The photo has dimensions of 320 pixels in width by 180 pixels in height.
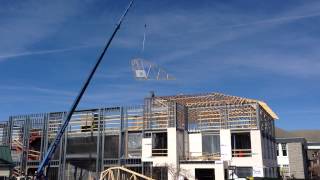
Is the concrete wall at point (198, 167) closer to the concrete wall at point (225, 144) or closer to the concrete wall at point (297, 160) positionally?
the concrete wall at point (225, 144)

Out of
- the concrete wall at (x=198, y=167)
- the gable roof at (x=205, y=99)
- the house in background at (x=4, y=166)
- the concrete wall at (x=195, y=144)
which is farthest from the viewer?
the gable roof at (x=205, y=99)

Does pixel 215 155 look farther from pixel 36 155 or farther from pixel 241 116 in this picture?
pixel 36 155

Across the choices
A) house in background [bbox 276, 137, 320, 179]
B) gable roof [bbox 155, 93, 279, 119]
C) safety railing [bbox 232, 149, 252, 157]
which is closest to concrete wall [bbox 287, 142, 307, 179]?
house in background [bbox 276, 137, 320, 179]

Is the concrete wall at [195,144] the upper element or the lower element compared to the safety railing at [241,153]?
upper

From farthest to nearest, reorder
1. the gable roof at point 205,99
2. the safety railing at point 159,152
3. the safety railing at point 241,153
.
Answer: the gable roof at point 205,99, the safety railing at point 159,152, the safety railing at point 241,153

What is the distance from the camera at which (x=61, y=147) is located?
53.2 metres

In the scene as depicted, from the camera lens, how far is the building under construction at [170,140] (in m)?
46.4

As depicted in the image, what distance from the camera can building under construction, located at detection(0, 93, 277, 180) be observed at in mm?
46375

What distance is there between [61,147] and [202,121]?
17.5m

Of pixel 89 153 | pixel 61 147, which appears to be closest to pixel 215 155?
pixel 89 153

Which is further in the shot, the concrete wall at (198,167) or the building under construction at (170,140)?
the building under construction at (170,140)

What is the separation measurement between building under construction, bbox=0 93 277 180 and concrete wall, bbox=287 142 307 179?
12864mm


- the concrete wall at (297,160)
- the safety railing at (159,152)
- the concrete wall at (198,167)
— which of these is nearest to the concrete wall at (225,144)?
the concrete wall at (198,167)

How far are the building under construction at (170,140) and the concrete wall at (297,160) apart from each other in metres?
12.9
